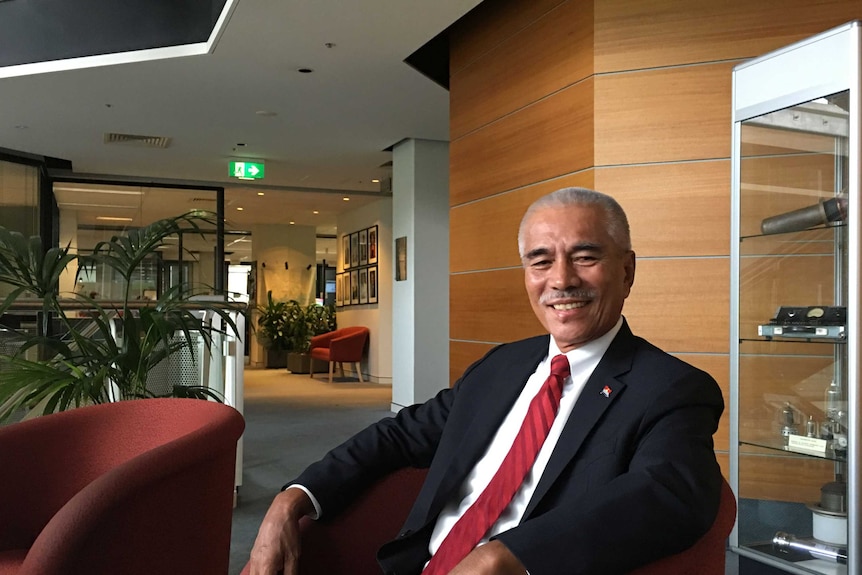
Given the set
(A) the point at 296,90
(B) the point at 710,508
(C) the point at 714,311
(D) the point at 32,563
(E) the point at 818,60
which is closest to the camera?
(B) the point at 710,508

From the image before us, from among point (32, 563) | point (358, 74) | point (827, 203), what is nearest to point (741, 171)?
point (827, 203)

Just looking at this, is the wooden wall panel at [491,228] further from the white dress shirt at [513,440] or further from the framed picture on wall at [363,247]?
the framed picture on wall at [363,247]

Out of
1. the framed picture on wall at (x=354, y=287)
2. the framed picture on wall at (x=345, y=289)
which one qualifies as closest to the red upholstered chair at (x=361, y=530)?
the framed picture on wall at (x=354, y=287)

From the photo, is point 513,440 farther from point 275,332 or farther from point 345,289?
point 275,332

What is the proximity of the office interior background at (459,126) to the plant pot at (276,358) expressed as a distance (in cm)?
574

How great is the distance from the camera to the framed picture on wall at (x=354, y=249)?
46.8 feet

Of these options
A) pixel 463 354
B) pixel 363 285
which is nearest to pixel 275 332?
pixel 363 285

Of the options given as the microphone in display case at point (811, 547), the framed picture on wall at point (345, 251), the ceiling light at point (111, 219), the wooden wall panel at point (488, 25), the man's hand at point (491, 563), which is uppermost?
the wooden wall panel at point (488, 25)

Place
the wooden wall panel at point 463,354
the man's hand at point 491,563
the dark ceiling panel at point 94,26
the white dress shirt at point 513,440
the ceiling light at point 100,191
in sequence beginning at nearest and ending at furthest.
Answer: the man's hand at point 491,563 < the white dress shirt at point 513,440 < the wooden wall panel at point 463,354 < the dark ceiling panel at point 94,26 < the ceiling light at point 100,191

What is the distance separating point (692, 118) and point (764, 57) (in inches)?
36.6

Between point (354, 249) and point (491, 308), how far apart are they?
9.41 metres

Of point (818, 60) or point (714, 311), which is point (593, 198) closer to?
point (818, 60)

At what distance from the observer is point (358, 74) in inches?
267

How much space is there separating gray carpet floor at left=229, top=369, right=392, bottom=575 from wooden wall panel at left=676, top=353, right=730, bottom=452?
7.48 feet
